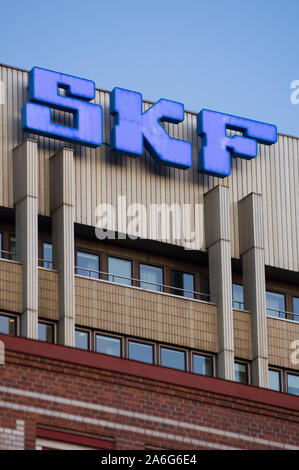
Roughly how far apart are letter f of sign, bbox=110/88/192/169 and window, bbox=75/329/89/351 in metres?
7.47

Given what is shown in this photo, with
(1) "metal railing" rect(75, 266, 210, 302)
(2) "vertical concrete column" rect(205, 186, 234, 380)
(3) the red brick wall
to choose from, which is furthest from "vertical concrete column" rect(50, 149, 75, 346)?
(3) the red brick wall

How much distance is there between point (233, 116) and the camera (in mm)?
56594

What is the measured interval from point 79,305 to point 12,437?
13396 millimetres

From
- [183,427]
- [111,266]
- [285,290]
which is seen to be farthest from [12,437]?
[285,290]

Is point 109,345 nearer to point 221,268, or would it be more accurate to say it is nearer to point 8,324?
point 8,324

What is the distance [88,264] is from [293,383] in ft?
31.4

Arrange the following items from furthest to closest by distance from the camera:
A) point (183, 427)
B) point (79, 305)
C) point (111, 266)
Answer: point (111, 266) → point (79, 305) → point (183, 427)

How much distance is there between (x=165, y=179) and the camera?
179ft

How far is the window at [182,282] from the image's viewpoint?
5441 cm

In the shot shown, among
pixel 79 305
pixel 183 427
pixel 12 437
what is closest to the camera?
pixel 12 437

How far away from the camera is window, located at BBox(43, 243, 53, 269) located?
51.2 metres

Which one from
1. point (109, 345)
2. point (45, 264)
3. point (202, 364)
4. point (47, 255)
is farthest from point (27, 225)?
point (202, 364)

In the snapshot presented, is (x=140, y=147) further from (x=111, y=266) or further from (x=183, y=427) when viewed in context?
(x=183, y=427)

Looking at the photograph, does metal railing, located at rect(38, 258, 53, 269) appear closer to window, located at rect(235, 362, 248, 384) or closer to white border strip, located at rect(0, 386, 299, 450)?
window, located at rect(235, 362, 248, 384)
